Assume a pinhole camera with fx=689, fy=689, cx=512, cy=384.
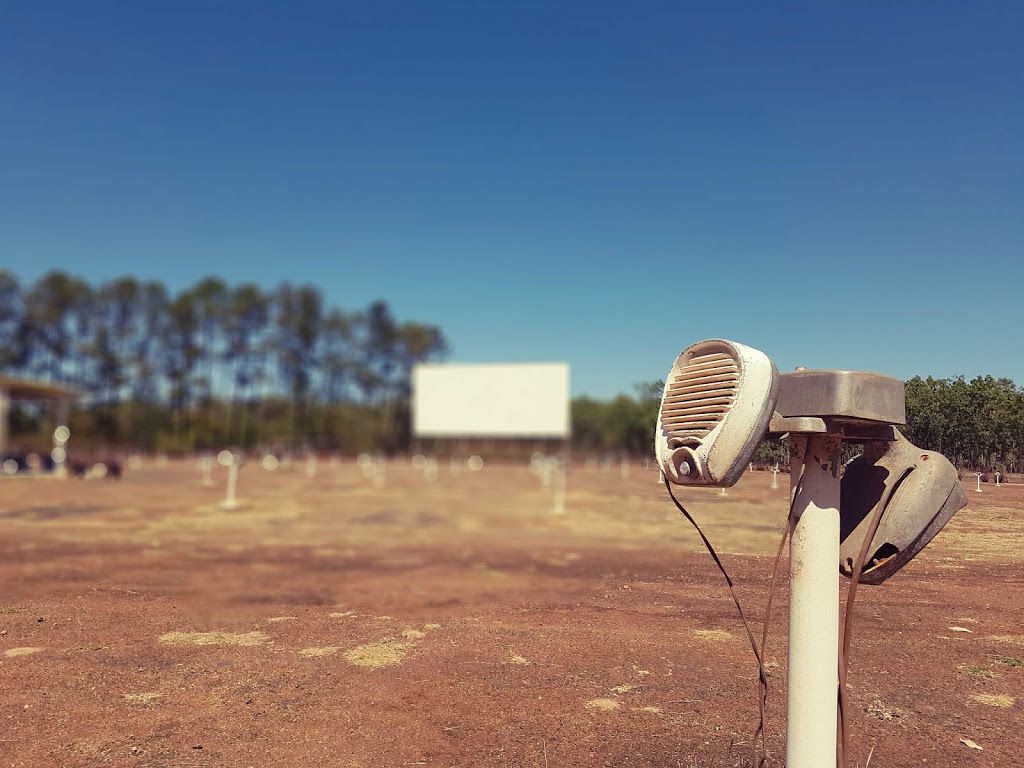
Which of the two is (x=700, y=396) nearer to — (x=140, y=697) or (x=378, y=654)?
(x=378, y=654)

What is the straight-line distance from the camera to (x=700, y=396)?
222 cm

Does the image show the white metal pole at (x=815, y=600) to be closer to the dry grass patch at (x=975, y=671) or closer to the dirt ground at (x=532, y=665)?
the dirt ground at (x=532, y=665)

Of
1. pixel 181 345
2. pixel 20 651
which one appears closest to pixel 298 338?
pixel 181 345

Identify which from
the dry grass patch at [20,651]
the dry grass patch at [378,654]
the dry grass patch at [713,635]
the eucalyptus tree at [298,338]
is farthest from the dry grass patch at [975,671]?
the eucalyptus tree at [298,338]

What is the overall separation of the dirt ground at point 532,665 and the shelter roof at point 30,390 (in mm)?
28687

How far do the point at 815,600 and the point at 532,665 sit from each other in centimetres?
283

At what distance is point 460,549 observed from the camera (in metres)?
11.1

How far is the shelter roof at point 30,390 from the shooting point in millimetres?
30120

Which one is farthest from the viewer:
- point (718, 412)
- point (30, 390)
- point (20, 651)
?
point (30, 390)

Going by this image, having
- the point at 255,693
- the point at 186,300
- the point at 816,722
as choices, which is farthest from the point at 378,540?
the point at 186,300

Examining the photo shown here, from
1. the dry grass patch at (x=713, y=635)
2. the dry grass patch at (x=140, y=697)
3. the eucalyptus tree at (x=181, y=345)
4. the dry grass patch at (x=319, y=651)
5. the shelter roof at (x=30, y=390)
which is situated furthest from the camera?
the eucalyptus tree at (x=181, y=345)

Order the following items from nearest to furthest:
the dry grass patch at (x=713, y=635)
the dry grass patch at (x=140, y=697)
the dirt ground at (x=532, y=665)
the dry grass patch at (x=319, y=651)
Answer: the dirt ground at (x=532, y=665)
the dry grass patch at (x=713, y=635)
the dry grass patch at (x=140, y=697)
the dry grass patch at (x=319, y=651)

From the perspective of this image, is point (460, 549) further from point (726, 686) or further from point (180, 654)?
point (726, 686)

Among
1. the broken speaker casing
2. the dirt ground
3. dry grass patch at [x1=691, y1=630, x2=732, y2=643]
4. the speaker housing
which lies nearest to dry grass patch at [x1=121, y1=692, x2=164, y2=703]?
the dirt ground
